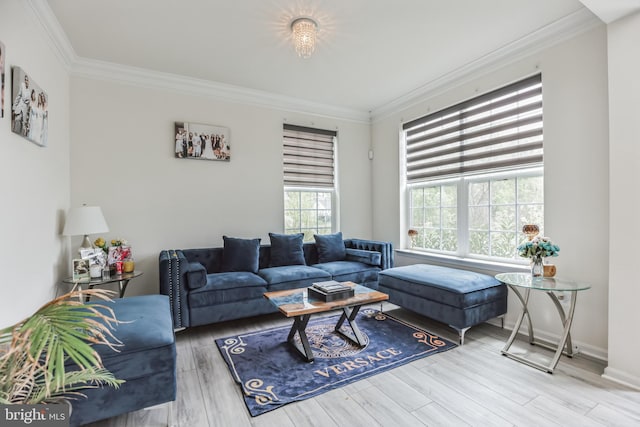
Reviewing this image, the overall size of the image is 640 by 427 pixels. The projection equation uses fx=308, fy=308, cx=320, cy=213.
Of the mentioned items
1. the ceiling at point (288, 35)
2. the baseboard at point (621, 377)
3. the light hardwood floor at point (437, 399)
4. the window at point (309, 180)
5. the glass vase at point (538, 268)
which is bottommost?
the light hardwood floor at point (437, 399)

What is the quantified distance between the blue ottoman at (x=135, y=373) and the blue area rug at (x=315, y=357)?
22.2 inches

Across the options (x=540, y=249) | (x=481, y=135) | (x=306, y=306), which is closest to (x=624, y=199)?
(x=540, y=249)

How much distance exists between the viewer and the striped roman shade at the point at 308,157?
4.50 m

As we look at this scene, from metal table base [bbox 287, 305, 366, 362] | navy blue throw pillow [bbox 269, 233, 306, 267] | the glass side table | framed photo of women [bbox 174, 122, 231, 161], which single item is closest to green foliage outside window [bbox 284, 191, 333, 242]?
navy blue throw pillow [bbox 269, 233, 306, 267]

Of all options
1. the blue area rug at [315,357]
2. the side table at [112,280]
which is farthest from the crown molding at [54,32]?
the blue area rug at [315,357]

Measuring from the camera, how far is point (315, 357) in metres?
2.52

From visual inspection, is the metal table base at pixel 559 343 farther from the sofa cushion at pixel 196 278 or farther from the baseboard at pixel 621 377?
the sofa cushion at pixel 196 278

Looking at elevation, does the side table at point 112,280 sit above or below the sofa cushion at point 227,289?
above

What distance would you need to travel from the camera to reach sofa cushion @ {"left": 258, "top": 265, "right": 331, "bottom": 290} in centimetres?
342

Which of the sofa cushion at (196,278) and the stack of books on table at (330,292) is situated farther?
the sofa cushion at (196,278)

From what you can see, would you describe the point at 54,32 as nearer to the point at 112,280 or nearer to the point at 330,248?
the point at 112,280

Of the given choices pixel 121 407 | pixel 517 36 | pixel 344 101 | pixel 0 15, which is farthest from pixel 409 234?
pixel 0 15

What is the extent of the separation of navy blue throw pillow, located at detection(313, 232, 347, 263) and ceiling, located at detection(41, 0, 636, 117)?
205 centimetres

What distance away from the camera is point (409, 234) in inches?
173
